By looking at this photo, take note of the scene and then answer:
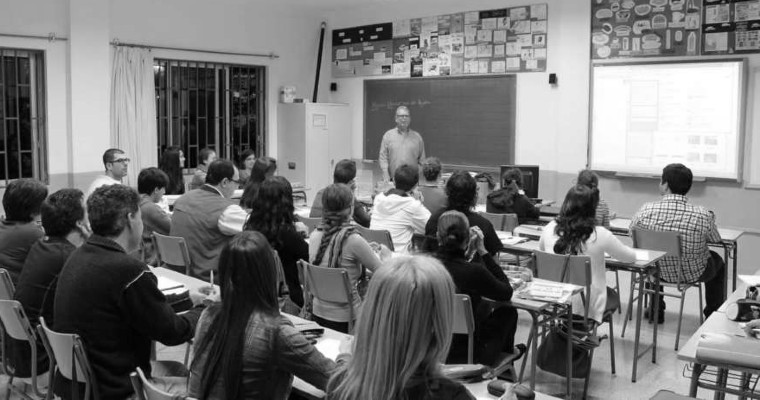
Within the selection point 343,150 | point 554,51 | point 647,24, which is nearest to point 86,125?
point 343,150

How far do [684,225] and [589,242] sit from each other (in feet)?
4.18

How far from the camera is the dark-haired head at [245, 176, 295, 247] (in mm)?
3994

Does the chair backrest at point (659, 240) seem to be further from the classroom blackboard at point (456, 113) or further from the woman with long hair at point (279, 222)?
the classroom blackboard at point (456, 113)

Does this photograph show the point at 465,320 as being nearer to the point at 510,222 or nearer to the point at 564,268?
the point at 564,268

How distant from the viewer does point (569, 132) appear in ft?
26.3

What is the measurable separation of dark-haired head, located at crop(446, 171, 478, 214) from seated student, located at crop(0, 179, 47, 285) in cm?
224

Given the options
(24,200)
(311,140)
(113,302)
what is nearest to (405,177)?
(24,200)

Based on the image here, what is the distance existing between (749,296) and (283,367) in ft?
7.66

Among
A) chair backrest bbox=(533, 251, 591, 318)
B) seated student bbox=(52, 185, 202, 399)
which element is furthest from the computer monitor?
seated student bbox=(52, 185, 202, 399)

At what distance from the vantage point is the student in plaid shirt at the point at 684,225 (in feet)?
16.6

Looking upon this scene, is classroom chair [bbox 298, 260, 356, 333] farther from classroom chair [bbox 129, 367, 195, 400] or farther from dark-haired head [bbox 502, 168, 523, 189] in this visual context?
dark-haired head [bbox 502, 168, 523, 189]

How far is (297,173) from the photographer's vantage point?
10.0 m

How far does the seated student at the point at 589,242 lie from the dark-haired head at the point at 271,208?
1622 mm

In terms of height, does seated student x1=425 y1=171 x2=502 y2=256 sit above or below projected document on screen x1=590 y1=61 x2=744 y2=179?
below
